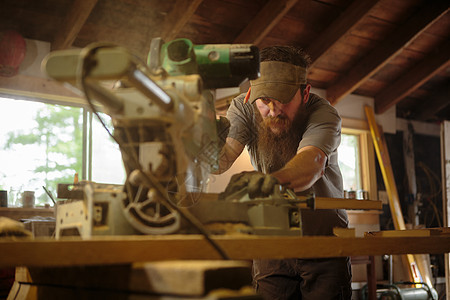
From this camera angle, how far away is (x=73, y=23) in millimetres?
3727

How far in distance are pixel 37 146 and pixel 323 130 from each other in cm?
302

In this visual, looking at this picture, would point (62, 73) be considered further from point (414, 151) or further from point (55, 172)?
point (414, 151)

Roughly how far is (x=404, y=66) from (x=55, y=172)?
4282 millimetres

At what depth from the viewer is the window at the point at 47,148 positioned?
3.97 metres

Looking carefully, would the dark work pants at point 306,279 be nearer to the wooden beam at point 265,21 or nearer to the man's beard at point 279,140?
the man's beard at point 279,140

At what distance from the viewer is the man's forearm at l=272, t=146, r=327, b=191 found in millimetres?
1501

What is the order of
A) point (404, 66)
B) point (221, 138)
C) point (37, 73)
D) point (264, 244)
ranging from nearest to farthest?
point (264, 244), point (221, 138), point (37, 73), point (404, 66)

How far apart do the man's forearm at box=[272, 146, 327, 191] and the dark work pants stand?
18.8 inches

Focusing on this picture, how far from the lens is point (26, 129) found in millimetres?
4055

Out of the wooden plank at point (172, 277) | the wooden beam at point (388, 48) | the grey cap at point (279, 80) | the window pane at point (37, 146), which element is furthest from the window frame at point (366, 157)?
the wooden plank at point (172, 277)

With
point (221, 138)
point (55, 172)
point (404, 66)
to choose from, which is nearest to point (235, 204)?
point (221, 138)

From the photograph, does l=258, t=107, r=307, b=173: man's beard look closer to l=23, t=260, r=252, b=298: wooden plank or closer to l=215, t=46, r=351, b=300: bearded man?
l=215, t=46, r=351, b=300: bearded man

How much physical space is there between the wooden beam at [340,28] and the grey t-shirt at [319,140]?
267cm

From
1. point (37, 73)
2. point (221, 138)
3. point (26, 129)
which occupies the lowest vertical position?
point (221, 138)
